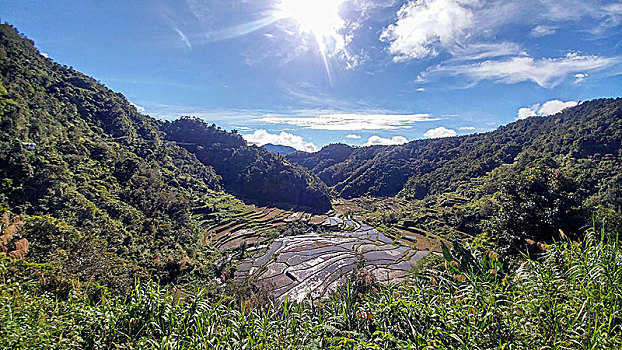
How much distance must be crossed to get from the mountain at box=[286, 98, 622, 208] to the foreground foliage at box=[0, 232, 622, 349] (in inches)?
1615

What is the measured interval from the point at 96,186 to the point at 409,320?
106ft

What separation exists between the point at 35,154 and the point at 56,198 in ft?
19.4

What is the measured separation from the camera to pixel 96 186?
84.1ft

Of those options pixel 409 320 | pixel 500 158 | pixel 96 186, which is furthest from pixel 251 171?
pixel 500 158

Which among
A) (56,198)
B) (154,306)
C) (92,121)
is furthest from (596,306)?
(92,121)

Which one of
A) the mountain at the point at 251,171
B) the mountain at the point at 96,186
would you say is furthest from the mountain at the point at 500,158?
the mountain at the point at 96,186

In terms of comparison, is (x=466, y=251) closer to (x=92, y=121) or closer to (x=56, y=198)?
(x=56, y=198)

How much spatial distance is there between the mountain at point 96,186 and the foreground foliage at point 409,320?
10.3 m

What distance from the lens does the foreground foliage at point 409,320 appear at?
2.03 m

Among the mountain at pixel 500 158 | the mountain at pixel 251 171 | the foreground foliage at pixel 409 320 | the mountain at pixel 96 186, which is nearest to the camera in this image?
the foreground foliage at pixel 409 320

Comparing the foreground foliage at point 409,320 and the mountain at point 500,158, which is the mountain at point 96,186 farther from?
the mountain at point 500,158

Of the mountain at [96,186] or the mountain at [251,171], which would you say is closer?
the mountain at [96,186]

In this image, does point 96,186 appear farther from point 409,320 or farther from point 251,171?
point 251,171

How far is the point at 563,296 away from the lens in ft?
7.63
